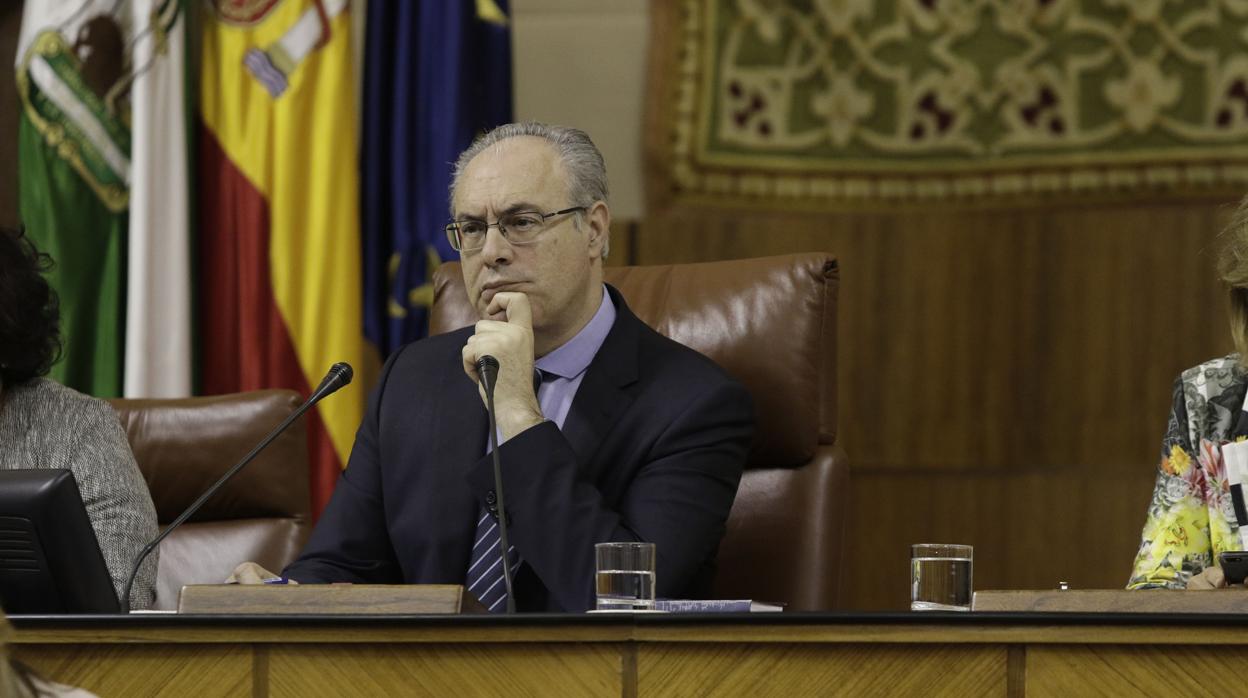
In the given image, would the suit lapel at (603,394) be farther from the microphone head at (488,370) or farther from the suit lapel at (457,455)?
the microphone head at (488,370)

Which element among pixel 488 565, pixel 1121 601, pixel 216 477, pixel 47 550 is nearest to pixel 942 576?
pixel 1121 601

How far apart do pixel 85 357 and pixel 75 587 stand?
192 centimetres

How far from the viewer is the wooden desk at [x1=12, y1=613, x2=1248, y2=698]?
1.43 m

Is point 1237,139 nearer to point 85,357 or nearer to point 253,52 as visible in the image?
point 253,52

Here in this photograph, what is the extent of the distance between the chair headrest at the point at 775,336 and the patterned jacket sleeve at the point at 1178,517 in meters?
0.48

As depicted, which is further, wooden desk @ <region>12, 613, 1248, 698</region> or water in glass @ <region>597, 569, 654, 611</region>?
water in glass @ <region>597, 569, 654, 611</region>

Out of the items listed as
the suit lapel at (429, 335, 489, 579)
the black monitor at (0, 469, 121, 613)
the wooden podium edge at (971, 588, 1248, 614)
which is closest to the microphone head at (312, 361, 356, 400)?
the suit lapel at (429, 335, 489, 579)

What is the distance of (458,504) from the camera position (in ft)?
7.38

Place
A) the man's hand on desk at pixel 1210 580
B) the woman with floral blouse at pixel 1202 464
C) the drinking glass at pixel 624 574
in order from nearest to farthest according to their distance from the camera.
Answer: the drinking glass at pixel 624 574 → the man's hand on desk at pixel 1210 580 → the woman with floral blouse at pixel 1202 464

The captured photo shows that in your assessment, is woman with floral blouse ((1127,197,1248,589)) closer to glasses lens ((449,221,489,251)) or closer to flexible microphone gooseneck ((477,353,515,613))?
flexible microphone gooseneck ((477,353,515,613))

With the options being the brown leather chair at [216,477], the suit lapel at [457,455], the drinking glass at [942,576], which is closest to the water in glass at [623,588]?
the drinking glass at [942,576]

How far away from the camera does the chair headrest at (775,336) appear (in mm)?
2363

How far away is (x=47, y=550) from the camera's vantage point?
165cm

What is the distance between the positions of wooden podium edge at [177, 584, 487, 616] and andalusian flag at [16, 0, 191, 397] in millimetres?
1895
